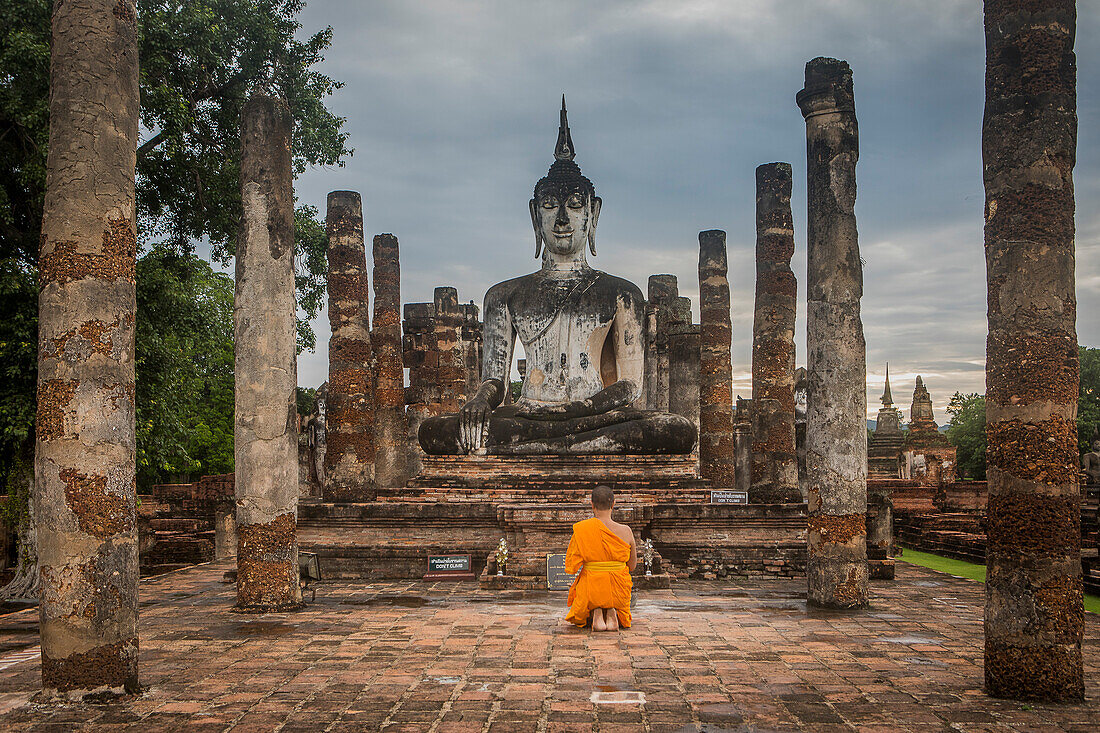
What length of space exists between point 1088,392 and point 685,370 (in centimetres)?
2869

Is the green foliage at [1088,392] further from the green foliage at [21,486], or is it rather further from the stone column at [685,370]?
the green foliage at [21,486]

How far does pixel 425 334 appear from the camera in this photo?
23172 mm

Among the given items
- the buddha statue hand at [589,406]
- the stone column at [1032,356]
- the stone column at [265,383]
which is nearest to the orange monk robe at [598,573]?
the stone column at [265,383]

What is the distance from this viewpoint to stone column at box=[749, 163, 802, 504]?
13.5 meters

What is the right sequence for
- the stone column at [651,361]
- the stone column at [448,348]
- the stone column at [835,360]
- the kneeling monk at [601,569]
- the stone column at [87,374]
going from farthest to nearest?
the stone column at [448,348] < the stone column at [651,361] < the stone column at [835,360] < the kneeling monk at [601,569] < the stone column at [87,374]

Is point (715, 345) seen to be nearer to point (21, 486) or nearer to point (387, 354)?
point (387, 354)

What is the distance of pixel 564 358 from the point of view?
1448 cm

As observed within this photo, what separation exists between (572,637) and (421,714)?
2188mm

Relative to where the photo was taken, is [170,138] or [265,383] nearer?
[265,383]

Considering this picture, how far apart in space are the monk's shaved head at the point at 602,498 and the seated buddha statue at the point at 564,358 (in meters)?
5.81

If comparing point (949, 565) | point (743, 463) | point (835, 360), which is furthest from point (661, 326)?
point (835, 360)

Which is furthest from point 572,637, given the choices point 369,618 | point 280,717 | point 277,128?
point 277,128

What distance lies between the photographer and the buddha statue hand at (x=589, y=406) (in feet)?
44.6

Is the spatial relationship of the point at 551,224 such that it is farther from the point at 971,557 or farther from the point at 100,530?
the point at 100,530
